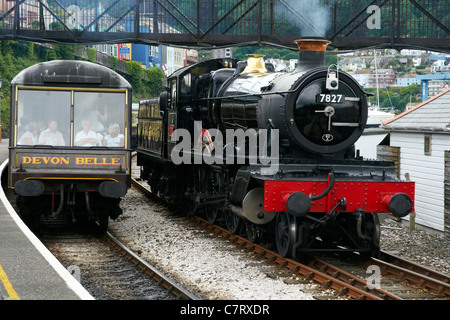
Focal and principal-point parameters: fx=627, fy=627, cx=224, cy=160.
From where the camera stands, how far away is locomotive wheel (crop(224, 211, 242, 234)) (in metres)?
12.1

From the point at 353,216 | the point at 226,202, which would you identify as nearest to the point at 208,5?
the point at 226,202

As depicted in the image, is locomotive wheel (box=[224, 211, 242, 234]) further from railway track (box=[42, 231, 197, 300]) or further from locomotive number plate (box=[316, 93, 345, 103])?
locomotive number plate (box=[316, 93, 345, 103])

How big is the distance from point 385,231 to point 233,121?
5278mm

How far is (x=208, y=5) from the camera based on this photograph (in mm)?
14141

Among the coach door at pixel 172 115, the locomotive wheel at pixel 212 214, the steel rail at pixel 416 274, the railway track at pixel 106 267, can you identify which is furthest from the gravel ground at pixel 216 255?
the coach door at pixel 172 115

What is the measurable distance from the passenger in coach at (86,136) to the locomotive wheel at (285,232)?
153 inches

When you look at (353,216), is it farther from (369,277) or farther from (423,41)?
(423,41)

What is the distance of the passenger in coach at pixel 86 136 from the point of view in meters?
11.8

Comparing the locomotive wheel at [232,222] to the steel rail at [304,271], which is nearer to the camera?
the steel rail at [304,271]

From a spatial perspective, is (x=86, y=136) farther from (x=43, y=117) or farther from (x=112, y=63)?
(x=112, y=63)

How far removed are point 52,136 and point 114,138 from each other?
1141 millimetres

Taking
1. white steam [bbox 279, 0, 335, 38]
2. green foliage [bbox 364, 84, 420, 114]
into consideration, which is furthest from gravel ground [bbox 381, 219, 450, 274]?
green foliage [bbox 364, 84, 420, 114]

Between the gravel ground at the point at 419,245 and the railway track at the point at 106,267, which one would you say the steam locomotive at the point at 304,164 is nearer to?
the gravel ground at the point at 419,245
